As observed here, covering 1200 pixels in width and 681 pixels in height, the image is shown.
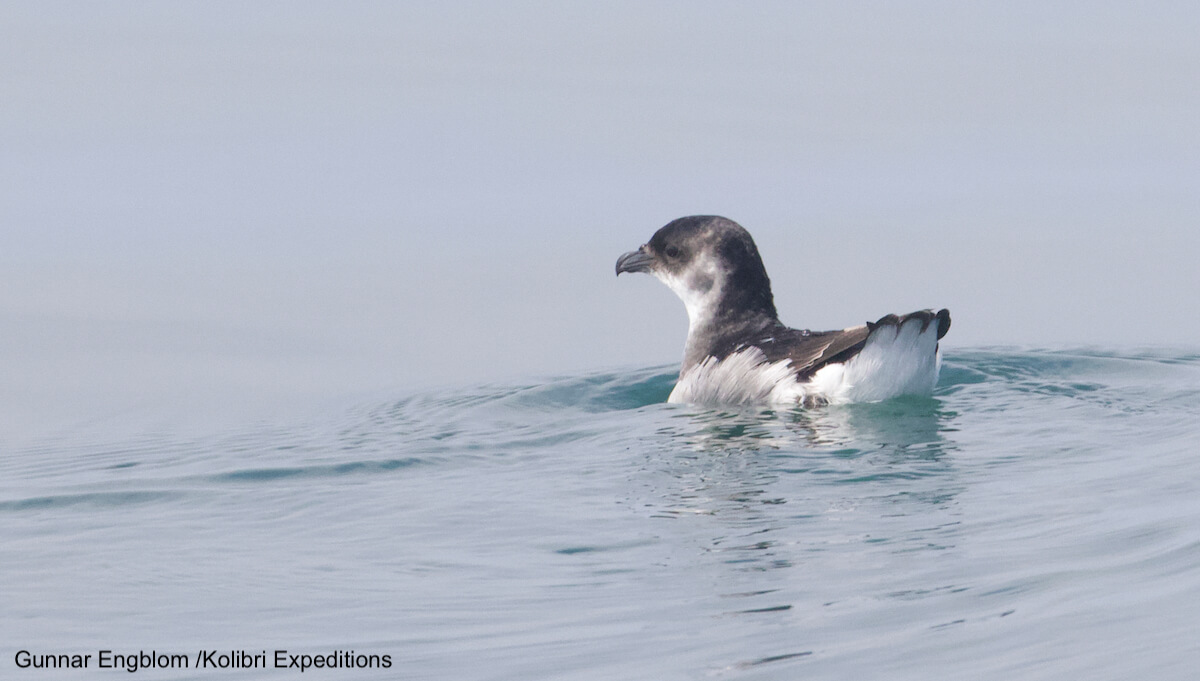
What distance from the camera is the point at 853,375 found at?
871 centimetres

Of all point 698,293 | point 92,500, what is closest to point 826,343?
point 698,293

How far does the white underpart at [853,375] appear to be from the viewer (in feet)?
28.1

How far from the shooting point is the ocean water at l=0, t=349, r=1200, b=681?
14.1 ft

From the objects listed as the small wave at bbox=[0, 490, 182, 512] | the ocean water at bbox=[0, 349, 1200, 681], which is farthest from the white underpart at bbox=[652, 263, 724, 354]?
the small wave at bbox=[0, 490, 182, 512]

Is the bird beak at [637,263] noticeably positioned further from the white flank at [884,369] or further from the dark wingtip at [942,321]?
the dark wingtip at [942,321]

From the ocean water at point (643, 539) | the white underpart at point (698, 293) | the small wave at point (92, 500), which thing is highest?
the white underpart at point (698, 293)

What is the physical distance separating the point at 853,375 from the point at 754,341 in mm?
1239

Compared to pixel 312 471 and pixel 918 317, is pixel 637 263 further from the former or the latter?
pixel 312 471

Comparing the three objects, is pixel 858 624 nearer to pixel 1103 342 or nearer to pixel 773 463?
pixel 773 463

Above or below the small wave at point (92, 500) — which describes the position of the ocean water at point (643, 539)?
below

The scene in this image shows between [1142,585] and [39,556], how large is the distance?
184 inches

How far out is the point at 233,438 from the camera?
9.43 meters

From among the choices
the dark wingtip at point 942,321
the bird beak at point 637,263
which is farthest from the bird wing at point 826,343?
the bird beak at point 637,263

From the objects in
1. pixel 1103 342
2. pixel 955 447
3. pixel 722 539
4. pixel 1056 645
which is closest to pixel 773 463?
pixel 955 447
